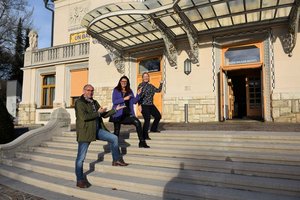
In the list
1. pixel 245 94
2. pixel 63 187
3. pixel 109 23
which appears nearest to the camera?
pixel 63 187

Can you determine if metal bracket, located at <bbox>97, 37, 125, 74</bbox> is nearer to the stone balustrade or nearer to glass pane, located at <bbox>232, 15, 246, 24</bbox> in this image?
the stone balustrade

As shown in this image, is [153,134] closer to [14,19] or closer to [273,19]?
[273,19]

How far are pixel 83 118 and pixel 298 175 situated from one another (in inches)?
140

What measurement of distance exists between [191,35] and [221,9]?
5.99ft

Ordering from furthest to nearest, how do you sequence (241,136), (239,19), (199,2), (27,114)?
1. (27,114)
2. (239,19)
3. (199,2)
4. (241,136)

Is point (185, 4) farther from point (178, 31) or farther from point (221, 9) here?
point (178, 31)

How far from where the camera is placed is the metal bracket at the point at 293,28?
1006 cm

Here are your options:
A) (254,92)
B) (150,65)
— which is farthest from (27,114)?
(254,92)

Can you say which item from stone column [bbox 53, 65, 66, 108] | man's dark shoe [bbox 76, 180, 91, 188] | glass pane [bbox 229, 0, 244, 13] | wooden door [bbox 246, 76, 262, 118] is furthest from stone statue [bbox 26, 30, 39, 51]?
man's dark shoe [bbox 76, 180, 91, 188]

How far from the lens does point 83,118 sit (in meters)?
4.83

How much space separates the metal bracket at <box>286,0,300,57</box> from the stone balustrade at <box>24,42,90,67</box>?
11.6m

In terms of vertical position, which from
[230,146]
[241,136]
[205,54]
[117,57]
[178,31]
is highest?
[178,31]

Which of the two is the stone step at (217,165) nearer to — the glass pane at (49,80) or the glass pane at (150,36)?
the glass pane at (150,36)

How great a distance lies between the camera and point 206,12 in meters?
11.1
